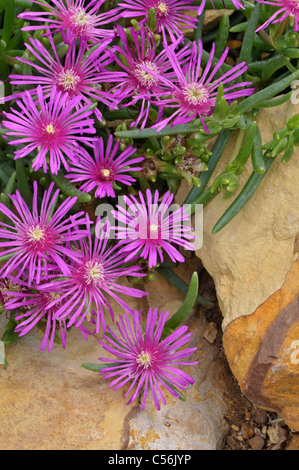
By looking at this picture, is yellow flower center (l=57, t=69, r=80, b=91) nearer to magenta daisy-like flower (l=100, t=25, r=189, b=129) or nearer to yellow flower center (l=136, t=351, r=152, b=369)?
magenta daisy-like flower (l=100, t=25, r=189, b=129)

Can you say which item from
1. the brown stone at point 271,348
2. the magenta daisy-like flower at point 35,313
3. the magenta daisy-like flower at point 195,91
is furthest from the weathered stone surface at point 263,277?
the magenta daisy-like flower at point 35,313

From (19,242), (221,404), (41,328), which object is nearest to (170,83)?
(19,242)

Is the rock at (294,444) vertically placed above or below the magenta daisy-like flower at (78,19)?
below

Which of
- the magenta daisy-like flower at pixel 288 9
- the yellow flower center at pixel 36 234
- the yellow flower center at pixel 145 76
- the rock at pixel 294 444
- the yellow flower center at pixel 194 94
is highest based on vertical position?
the magenta daisy-like flower at pixel 288 9

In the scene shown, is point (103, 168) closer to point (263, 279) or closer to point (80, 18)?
point (80, 18)

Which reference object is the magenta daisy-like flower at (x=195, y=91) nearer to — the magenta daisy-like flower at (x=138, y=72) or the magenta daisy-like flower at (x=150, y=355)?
the magenta daisy-like flower at (x=138, y=72)

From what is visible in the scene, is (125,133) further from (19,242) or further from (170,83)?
(19,242)

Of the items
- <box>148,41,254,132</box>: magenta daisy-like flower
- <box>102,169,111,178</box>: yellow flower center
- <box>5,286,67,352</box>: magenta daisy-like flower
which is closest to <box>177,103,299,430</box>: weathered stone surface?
<box>148,41,254,132</box>: magenta daisy-like flower
